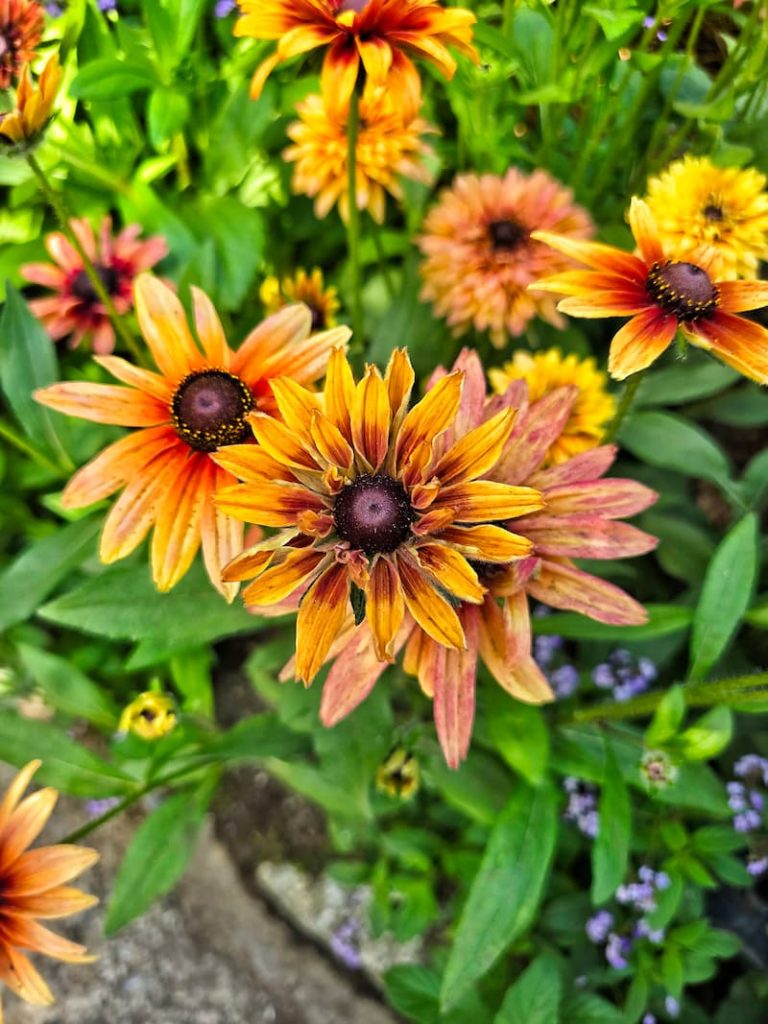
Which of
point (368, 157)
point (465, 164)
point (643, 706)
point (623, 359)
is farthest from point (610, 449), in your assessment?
point (465, 164)

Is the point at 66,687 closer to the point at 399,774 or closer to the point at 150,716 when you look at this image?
the point at 150,716

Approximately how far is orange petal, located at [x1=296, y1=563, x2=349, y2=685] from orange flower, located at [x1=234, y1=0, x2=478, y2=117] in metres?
0.49

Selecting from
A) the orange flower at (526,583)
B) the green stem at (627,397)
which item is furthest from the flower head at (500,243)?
the orange flower at (526,583)

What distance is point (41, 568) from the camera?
3.86 feet

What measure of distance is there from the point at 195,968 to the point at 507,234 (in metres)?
1.32

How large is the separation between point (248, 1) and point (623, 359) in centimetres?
51

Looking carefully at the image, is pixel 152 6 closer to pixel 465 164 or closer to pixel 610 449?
pixel 465 164

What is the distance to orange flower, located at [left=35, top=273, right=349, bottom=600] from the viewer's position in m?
0.89

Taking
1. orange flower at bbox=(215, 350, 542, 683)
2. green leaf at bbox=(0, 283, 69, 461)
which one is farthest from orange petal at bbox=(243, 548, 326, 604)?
green leaf at bbox=(0, 283, 69, 461)

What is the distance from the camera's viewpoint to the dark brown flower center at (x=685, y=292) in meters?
0.82

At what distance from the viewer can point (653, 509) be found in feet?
4.75

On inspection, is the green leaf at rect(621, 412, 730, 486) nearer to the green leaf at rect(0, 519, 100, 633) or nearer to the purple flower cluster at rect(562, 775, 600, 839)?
the purple flower cluster at rect(562, 775, 600, 839)

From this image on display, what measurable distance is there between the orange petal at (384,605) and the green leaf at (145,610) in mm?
439

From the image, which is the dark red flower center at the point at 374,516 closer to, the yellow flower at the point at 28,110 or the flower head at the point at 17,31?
the yellow flower at the point at 28,110
